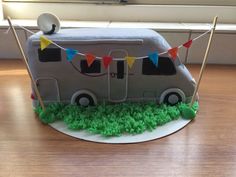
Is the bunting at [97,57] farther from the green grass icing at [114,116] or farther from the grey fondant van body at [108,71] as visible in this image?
the green grass icing at [114,116]

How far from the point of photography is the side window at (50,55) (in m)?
0.76

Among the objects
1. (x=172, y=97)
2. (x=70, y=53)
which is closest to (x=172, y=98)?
(x=172, y=97)

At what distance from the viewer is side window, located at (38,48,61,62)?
765mm

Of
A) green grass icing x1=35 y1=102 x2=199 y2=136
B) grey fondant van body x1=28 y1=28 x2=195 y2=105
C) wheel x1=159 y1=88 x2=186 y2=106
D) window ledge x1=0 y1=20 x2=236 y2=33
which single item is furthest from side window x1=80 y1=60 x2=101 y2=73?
window ledge x1=0 y1=20 x2=236 y2=33

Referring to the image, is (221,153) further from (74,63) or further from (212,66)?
(212,66)

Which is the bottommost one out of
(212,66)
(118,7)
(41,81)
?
(212,66)

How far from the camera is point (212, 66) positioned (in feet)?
4.04

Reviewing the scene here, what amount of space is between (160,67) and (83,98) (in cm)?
25

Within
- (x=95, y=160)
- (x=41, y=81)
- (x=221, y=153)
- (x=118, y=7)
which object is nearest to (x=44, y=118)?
(x=41, y=81)

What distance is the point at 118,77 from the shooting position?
81cm

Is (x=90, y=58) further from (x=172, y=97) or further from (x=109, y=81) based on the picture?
(x=172, y=97)

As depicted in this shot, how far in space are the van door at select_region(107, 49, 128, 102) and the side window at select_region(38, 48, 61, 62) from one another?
149 millimetres

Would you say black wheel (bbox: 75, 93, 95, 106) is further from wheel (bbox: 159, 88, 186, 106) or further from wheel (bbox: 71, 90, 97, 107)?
wheel (bbox: 159, 88, 186, 106)

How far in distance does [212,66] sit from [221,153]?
2.23ft
